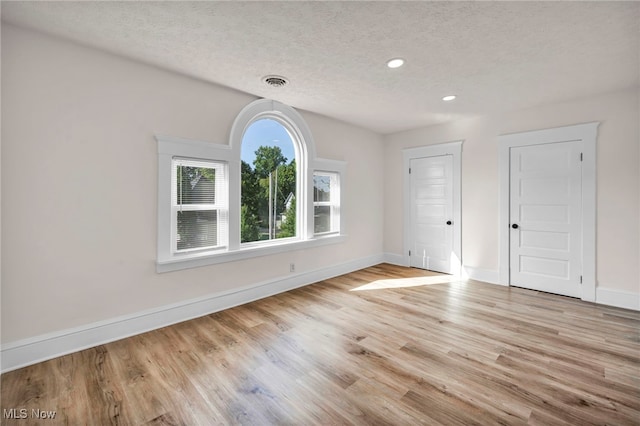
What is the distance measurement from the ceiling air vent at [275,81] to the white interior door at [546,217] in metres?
3.47

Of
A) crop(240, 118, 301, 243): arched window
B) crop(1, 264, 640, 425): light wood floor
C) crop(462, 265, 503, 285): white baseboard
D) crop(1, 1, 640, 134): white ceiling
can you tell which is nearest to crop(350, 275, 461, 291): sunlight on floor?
crop(462, 265, 503, 285): white baseboard

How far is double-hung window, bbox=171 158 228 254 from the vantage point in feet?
9.94

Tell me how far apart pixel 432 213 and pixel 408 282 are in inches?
56.3

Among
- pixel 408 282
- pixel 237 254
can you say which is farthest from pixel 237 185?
pixel 408 282

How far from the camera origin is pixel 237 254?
342 centimetres

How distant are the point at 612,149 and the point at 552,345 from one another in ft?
8.70

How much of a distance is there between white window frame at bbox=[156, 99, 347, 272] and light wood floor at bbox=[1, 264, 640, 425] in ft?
2.28

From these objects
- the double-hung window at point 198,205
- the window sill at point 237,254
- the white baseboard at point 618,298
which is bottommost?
the white baseboard at point 618,298

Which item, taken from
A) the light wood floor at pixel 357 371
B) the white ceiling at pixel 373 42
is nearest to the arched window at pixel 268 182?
the white ceiling at pixel 373 42

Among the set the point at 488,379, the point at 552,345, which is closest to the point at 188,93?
the point at 488,379

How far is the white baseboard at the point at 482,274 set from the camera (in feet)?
14.2

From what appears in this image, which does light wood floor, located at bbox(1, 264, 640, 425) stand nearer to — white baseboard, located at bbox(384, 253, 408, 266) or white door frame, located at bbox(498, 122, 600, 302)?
white door frame, located at bbox(498, 122, 600, 302)

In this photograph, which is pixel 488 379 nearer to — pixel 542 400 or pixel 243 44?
pixel 542 400

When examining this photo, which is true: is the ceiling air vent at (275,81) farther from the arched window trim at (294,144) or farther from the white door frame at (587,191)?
the white door frame at (587,191)
